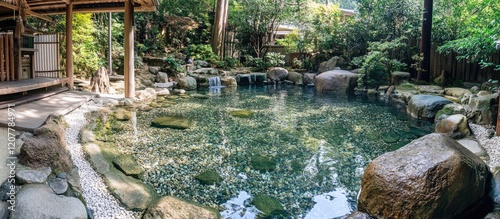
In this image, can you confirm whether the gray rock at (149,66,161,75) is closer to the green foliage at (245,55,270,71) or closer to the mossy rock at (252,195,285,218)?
the green foliage at (245,55,270,71)

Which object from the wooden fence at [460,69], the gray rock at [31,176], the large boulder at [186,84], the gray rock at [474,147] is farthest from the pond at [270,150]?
the wooden fence at [460,69]

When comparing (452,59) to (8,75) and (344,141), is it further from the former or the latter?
(8,75)

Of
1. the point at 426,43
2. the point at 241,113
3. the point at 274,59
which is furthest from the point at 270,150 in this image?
the point at 274,59

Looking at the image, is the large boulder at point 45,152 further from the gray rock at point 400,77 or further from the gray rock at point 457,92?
the gray rock at point 400,77

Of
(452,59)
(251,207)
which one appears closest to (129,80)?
(251,207)

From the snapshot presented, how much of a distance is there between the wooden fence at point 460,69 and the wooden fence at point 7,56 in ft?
A: 37.6

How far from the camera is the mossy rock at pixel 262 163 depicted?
15.9 feet

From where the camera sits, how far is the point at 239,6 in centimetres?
1784

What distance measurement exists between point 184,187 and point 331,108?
21.7 ft

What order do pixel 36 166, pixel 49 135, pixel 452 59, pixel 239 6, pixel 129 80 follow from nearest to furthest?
1. pixel 36 166
2. pixel 49 135
3. pixel 129 80
4. pixel 452 59
5. pixel 239 6

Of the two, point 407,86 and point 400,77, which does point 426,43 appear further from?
Answer: point 407,86

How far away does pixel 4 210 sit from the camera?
9.43ft

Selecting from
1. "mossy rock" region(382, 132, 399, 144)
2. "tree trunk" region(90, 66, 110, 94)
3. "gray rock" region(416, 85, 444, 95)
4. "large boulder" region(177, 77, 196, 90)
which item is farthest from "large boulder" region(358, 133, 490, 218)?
"large boulder" region(177, 77, 196, 90)

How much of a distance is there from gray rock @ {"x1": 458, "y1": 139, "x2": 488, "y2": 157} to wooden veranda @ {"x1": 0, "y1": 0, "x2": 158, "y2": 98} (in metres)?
7.13
